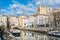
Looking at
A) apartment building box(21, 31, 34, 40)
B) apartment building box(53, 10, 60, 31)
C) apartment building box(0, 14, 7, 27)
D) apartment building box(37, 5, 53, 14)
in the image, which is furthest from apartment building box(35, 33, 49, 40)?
apartment building box(0, 14, 7, 27)

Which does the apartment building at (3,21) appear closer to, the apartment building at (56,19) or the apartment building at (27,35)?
the apartment building at (27,35)

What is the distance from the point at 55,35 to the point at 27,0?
74 cm

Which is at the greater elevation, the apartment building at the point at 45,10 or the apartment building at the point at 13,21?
the apartment building at the point at 45,10

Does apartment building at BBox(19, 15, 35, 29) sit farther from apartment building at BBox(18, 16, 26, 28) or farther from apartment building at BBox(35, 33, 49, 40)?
apartment building at BBox(35, 33, 49, 40)

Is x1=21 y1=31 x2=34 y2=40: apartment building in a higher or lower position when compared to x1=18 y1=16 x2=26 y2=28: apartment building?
lower

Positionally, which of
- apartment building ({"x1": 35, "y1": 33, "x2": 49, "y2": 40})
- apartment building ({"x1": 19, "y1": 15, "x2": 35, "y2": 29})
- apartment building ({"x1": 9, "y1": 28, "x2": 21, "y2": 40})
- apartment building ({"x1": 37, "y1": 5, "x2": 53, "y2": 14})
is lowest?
apartment building ({"x1": 35, "y1": 33, "x2": 49, "y2": 40})

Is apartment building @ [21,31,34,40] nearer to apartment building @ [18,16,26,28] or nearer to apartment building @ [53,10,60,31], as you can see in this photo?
apartment building @ [18,16,26,28]

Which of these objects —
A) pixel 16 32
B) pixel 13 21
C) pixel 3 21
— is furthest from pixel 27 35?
pixel 3 21

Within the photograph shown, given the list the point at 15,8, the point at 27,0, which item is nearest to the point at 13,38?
the point at 15,8

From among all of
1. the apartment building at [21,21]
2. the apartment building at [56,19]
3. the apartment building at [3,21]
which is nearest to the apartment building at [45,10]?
the apartment building at [56,19]

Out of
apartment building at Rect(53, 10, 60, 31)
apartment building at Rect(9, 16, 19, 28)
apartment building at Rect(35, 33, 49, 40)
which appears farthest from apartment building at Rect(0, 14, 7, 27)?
apartment building at Rect(53, 10, 60, 31)

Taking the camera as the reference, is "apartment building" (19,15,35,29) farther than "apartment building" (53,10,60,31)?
Yes

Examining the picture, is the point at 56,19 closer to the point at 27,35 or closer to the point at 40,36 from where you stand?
the point at 40,36

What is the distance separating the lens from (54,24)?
2361 millimetres
